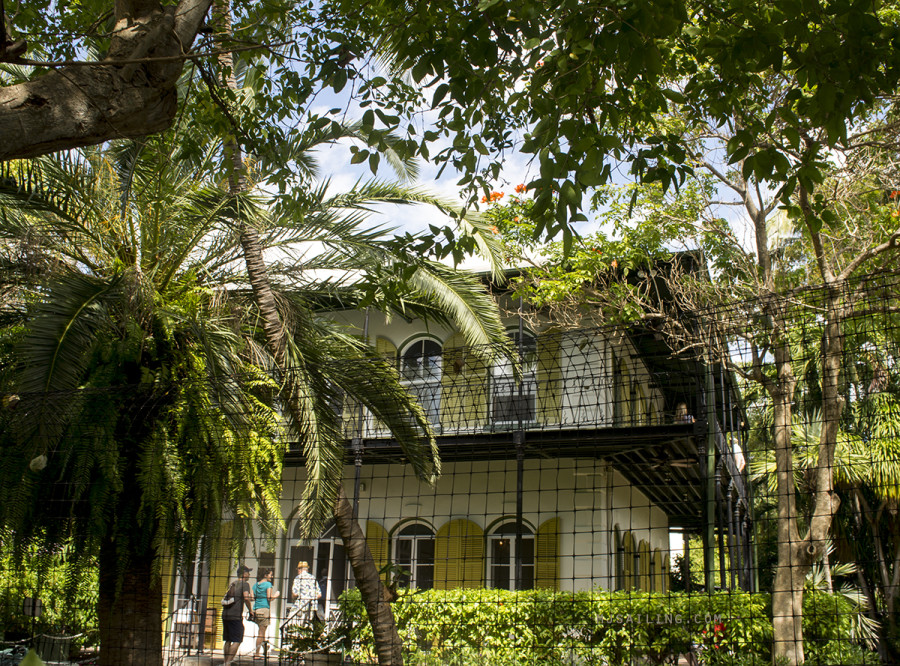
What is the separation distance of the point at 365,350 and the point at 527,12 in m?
4.63

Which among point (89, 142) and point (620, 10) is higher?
point (620, 10)

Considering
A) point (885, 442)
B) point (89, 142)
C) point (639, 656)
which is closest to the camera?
point (89, 142)

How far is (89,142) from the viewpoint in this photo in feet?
9.81

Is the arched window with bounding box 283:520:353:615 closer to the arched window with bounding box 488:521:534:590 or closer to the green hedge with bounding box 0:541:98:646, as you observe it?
the arched window with bounding box 488:521:534:590

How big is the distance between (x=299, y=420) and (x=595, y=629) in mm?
→ 4480

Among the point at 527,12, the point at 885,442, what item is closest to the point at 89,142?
the point at 527,12

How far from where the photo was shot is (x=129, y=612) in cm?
587

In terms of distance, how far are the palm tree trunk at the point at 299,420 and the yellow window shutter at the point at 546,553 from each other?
5251mm

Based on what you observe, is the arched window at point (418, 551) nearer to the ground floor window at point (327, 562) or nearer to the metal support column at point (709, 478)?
the ground floor window at point (327, 562)

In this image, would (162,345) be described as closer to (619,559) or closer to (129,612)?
(129,612)

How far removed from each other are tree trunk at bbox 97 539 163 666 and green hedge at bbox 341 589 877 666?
247 cm

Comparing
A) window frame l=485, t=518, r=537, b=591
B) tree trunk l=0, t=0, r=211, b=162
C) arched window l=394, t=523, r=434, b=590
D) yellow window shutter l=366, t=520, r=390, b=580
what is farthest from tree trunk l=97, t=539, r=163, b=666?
arched window l=394, t=523, r=434, b=590

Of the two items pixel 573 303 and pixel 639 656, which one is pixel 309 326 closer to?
pixel 573 303

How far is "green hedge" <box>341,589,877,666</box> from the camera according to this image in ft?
26.7
